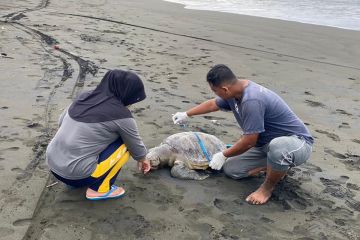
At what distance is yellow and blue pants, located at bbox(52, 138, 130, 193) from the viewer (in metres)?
2.88

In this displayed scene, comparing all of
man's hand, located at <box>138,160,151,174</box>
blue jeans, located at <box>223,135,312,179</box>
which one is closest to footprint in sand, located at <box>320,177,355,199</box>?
blue jeans, located at <box>223,135,312,179</box>

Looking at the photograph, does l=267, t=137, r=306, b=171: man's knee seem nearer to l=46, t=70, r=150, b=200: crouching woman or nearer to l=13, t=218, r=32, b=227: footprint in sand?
l=46, t=70, r=150, b=200: crouching woman

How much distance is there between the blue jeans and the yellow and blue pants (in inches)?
40.0

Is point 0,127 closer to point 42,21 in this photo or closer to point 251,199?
point 251,199

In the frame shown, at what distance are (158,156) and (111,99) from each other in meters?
0.94

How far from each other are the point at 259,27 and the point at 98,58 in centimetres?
577

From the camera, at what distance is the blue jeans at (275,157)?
3.07 m

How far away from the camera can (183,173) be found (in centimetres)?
347

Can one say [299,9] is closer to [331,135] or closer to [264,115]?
[331,135]

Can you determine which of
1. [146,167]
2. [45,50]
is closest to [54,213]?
[146,167]

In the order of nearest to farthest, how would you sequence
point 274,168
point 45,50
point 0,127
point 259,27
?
point 274,168
point 0,127
point 45,50
point 259,27

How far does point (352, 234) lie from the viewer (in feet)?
9.28

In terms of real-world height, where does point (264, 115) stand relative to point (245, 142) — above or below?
above

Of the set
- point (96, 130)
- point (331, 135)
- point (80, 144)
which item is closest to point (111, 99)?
point (96, 130)
